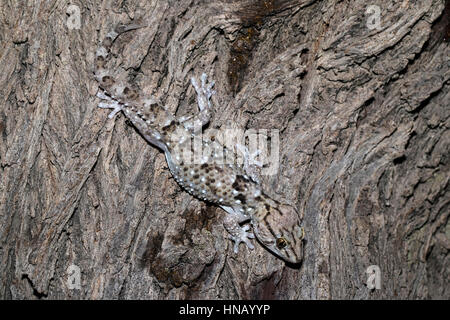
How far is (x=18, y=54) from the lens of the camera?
436 cm

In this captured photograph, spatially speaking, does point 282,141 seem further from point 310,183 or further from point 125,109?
point 125,109

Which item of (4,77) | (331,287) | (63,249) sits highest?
(4,77)

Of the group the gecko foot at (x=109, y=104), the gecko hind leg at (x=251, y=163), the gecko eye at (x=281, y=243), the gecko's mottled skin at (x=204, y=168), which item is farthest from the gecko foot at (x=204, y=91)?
the gecko eye at (x=281, y=243)

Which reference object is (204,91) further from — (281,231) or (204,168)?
(281,231)

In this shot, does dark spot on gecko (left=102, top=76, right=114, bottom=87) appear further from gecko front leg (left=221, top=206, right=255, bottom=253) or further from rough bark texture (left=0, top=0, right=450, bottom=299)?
gecko front leg (left=221, top=206, right=255, bottom=253)

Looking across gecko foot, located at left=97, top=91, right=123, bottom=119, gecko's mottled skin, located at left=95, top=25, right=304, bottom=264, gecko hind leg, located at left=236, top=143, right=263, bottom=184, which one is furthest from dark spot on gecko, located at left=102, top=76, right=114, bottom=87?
gecko hind leg, located at left=236, top=143, right=263, bottom=184

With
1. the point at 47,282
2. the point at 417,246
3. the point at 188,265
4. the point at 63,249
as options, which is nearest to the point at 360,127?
the point at 417,246

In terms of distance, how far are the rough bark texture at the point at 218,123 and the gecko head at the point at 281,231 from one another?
0.46 feet

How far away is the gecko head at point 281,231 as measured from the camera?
4.23 m

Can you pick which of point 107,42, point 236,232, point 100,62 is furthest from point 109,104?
point 236,232

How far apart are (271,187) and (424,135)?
194 cm

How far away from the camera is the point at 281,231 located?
4375 millimetres

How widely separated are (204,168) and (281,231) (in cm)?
112

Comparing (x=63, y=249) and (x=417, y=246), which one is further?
(x=417, y=246)
